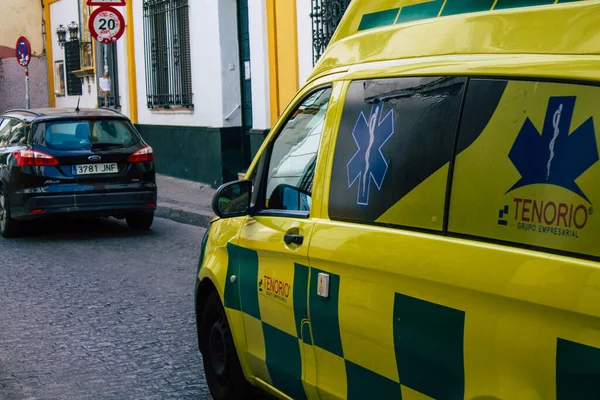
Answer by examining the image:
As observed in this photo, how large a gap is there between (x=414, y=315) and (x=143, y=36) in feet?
58.3

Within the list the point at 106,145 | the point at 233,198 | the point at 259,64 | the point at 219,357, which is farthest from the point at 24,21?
the point at 233,198

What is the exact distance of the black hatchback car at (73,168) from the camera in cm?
1170

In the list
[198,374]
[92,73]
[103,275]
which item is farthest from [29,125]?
[92,73]

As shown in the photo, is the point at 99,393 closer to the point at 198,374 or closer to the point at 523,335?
the point at 198,374

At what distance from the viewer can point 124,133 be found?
40.7ft

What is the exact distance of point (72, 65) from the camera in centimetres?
2798

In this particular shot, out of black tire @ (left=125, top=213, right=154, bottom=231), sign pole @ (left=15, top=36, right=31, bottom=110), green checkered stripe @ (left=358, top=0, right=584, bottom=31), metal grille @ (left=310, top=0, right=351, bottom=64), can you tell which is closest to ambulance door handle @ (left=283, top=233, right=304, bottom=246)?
green checkered stripe @ (left=358, top=0, right=584, bottom=31)

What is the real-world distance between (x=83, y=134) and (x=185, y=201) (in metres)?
3.49

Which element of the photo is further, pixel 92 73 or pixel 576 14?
pixel 92 73

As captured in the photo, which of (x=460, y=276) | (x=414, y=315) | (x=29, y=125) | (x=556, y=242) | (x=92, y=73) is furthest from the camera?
(x=92, y=73)

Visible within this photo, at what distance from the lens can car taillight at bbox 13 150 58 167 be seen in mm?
11672

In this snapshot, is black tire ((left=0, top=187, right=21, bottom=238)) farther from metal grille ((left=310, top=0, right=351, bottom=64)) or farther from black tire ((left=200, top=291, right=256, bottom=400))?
black tire ((left=200, top=291, right=256, bottom=400))

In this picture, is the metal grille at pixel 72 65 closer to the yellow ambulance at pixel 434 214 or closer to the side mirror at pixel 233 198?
the side mirror at pixel 233 198

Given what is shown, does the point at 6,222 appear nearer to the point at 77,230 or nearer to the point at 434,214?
the point at 77,230
